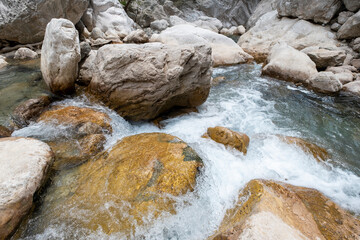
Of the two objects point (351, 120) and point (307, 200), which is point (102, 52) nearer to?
point (307, 200)

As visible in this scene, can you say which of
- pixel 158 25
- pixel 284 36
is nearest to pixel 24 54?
pixel 158 25

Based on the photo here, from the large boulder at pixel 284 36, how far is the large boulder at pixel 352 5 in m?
1.43

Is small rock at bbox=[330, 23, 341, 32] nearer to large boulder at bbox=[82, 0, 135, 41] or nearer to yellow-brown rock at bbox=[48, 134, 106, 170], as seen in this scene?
large boulder at bbox=[82, 0, 135, 41]

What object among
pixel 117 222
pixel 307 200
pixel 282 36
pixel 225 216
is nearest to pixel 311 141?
pixel 307 200

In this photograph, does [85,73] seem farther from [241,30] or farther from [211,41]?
[241,30]

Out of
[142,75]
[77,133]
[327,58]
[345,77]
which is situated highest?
[142,75]

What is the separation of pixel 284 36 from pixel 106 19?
13.3 metres

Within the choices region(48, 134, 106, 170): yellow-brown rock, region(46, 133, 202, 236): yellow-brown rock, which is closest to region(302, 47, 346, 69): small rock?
region(46, 133, 202, 236): yellow-brown rock

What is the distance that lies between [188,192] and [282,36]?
15871mm

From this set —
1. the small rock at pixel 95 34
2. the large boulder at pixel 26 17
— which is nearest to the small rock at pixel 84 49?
the large boulder at pixel 26 17

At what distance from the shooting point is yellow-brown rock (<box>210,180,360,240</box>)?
5.69 feet

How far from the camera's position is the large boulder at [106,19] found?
14.1 meters

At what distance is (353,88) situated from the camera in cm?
724

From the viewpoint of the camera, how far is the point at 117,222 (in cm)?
222
